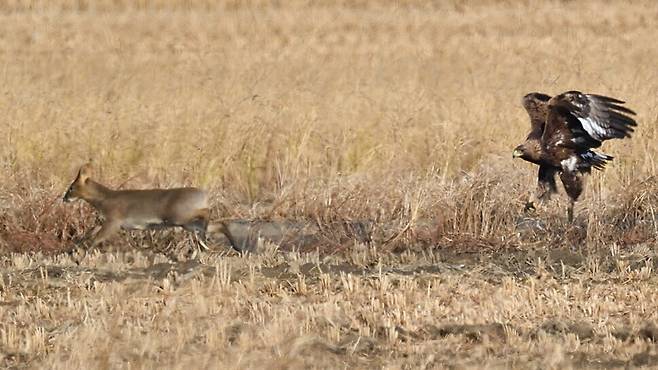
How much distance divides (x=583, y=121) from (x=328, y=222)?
6.78 ft

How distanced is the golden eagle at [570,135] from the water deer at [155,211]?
246cm

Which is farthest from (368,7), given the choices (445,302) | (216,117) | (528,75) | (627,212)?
(445,302)

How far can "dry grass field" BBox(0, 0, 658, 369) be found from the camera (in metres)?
6.17

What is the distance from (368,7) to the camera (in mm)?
34062

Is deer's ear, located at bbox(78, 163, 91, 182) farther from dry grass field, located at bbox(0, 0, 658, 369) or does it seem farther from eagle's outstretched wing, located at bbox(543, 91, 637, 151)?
eagle's outstretched wing, located at bbox(543, 91, 637, 151)

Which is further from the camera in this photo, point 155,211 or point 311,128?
point 311,128

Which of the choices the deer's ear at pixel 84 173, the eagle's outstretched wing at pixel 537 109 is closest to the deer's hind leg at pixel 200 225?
the deer's ear at pixel 84 173

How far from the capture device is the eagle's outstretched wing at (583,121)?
9.72 metres

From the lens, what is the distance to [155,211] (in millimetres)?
8883

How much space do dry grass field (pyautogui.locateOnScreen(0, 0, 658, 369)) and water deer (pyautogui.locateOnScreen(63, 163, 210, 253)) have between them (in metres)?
0.21

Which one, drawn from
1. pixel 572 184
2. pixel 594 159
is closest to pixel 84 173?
pixel 572 184

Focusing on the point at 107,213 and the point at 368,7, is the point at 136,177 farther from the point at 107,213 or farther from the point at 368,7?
the point at 368,7

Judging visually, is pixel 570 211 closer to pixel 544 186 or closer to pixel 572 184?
pixel 572 184

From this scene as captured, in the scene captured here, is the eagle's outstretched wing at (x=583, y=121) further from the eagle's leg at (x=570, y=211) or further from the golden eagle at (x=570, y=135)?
the eagle's leg at (x=570, y=211)
